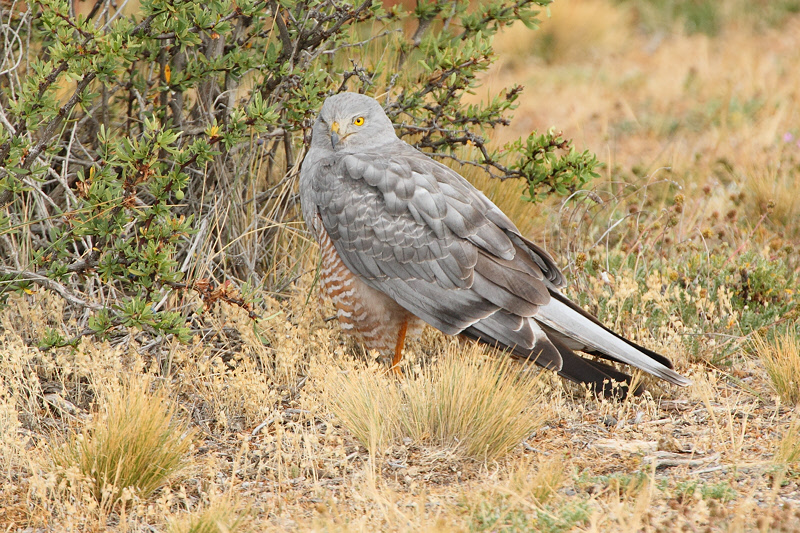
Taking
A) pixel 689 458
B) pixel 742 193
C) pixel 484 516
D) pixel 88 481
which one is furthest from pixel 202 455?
pixel 742 193

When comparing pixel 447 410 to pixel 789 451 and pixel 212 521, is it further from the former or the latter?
pixel 789 451

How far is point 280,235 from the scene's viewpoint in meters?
5.32

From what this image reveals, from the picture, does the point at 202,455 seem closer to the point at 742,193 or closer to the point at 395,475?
the point at 395,475

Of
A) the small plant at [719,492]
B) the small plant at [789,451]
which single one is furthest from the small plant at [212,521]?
the small plant at [789,451]

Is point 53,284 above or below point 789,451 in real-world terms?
below

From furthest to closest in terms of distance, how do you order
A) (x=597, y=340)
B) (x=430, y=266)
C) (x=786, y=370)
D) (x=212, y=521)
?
(x=430, y=266) < (x=597, y=340) < (x=786, y=370) < (x=212, y=521)

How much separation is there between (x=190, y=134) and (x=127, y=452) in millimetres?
2378

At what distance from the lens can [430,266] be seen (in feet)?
13.5

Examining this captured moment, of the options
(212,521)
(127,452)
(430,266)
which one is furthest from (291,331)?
(212,521)

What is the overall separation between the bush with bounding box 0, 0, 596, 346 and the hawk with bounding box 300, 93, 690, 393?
441 mm

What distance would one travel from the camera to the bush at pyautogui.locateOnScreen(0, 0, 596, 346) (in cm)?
373

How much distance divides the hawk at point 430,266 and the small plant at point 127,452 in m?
1.27

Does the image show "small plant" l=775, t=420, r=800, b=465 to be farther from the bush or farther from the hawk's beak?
the hawk's beak

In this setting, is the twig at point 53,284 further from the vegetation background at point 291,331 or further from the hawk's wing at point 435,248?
the hawk's wing at point 435,248
